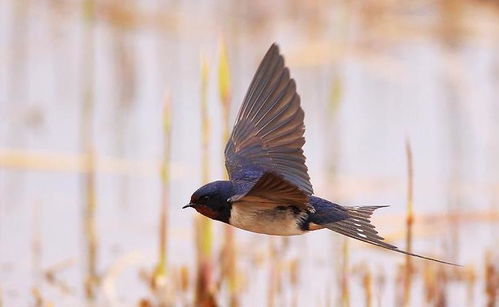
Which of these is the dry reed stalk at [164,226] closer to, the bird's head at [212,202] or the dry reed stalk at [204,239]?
the dry reed stalk at [204,239]

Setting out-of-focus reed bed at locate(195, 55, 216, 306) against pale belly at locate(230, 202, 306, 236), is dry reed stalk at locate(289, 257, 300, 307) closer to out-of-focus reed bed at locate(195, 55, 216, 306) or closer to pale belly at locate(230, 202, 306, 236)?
out-of-focus reed bed at locate(195, 55, 216, 306)

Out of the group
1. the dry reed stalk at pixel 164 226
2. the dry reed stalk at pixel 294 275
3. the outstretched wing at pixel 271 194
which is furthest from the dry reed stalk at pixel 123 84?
the outstretched wing at pixel 271 194

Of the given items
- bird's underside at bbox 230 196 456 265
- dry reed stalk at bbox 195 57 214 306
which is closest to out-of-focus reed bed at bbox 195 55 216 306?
dry reed stalk at bbox 195 57 214 306

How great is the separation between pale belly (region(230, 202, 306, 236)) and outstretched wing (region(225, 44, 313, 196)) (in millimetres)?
221

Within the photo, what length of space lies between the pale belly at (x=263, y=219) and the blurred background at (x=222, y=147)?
0.52 meters

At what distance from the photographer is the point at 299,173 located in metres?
2.66

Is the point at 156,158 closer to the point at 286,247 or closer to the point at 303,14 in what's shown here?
the point at 286,247

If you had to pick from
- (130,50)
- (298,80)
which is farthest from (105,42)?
(298,80)

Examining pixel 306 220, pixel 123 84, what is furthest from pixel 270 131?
pixel 123 84

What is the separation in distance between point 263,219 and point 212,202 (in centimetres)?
10

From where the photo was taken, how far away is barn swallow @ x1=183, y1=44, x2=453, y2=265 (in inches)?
87.9

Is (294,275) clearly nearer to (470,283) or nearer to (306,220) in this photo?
(470,283)

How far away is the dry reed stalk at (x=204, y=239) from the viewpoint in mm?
3166

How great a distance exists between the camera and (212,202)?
231 cm
